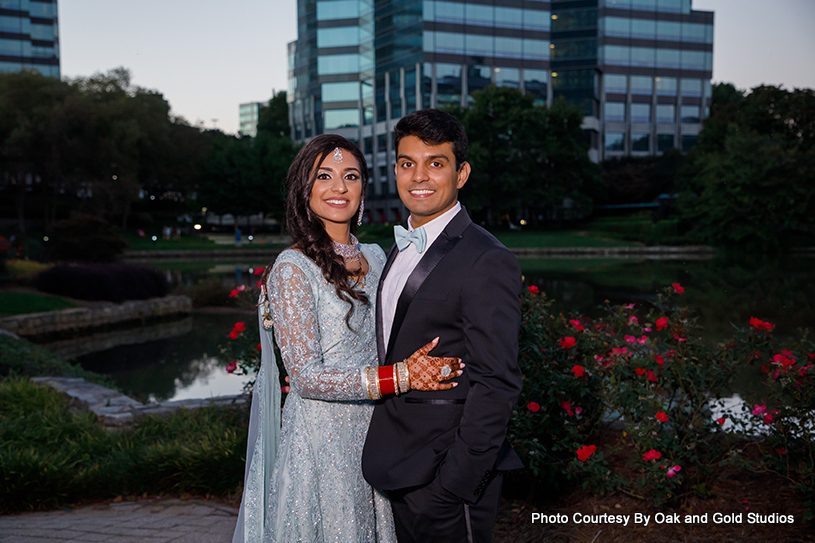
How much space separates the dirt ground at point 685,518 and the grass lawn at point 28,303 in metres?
13.5

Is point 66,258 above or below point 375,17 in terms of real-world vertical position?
below

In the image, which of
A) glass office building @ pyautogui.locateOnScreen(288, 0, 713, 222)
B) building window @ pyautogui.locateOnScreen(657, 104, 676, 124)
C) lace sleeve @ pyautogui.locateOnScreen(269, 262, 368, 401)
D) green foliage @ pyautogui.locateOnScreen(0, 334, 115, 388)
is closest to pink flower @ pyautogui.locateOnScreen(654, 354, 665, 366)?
lace sleeve @ pyautogui.locateOnScreen(269, 262, 368, 401)

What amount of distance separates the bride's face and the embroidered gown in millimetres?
261

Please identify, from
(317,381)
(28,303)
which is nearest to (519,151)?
(28,303)

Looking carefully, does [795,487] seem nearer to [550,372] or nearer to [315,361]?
[550,372]

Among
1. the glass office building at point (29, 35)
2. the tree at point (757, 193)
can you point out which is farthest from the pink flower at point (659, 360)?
the glass office building at point (29, 35)

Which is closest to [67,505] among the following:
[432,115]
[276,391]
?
[276,391]

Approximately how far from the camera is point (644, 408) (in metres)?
3.42

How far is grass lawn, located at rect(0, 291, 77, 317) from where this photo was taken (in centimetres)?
1351

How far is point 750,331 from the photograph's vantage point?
12.8 ft

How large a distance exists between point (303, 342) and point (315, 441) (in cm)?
41

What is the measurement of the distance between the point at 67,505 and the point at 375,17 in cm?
5923

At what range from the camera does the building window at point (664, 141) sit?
206 feet

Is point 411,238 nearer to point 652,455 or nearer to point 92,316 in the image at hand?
point 652,455
